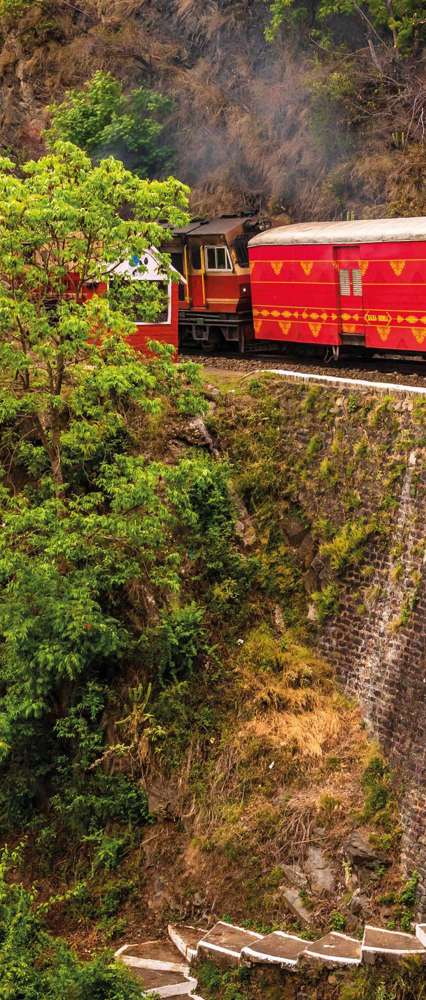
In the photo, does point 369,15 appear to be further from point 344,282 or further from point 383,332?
point 383,332

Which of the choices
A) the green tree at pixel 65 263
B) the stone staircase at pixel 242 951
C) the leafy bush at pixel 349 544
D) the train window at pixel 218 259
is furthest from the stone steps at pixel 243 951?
the train window at pixel 218 259

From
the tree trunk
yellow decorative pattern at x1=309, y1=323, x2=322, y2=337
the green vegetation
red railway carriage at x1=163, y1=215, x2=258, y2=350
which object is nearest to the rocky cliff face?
the green vegetation

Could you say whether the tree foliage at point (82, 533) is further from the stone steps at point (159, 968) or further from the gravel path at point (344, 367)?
the gravel path at point (344, 367)

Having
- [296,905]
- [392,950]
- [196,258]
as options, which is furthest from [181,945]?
[196,258]

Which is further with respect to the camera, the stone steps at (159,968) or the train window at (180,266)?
the train window at (180,266)

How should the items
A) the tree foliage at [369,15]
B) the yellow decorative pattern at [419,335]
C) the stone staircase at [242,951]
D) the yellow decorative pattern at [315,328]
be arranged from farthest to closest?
the tree foliage at [369,15] → the yellow decorative pattern at [315,328] → the yellow decorative pattern at [419,335] → the stone staircase at [242,951]

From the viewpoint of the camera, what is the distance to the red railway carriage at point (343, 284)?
18312 millimetres

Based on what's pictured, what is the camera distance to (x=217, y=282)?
2330cm

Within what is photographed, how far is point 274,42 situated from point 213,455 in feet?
54.1

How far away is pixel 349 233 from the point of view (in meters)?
19.4

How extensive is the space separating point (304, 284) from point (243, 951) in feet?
39.6

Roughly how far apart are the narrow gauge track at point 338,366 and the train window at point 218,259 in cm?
182

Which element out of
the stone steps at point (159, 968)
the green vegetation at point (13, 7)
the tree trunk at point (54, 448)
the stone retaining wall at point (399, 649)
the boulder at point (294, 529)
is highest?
the green vegetation at point (13, 7)

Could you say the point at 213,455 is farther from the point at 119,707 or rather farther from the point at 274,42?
the point at 274,42
